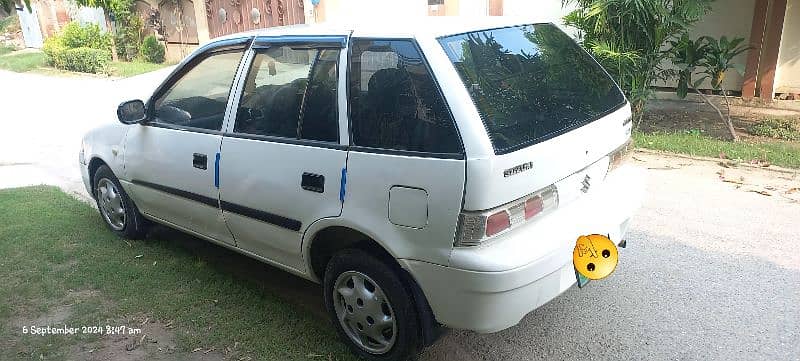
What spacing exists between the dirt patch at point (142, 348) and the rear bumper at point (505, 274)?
1239 millimetres

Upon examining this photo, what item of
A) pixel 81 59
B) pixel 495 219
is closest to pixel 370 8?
pixel 81 59

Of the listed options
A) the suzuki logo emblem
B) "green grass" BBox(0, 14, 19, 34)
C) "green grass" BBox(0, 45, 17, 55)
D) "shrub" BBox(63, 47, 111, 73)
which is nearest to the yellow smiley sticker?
the suzuki logo emblem

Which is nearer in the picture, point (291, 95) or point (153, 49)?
point (291, 95)

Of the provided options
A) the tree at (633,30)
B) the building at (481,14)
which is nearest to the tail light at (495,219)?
the building at (481,14)

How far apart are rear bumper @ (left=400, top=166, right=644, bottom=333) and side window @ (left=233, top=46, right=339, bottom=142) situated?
0.86 meters

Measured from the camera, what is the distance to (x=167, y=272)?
4.05 metres

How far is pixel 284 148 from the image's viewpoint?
122 inches

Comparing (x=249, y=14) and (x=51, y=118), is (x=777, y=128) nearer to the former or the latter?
(x=51, y=118)

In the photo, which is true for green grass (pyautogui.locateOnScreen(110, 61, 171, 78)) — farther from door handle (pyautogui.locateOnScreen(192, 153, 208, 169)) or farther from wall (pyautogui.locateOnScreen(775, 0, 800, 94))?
wall (pyautogui.locateOnScreen(775, 0, 800, 94))

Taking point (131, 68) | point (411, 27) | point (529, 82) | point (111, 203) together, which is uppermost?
point (411, 27)

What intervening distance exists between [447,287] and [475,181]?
48 centimetres

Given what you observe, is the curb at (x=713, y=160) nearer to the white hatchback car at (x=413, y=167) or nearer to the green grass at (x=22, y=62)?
the white hatchback car at (x=413, y=167)

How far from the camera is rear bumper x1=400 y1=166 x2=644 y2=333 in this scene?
2469 millimetres

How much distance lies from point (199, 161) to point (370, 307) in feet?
4.77
